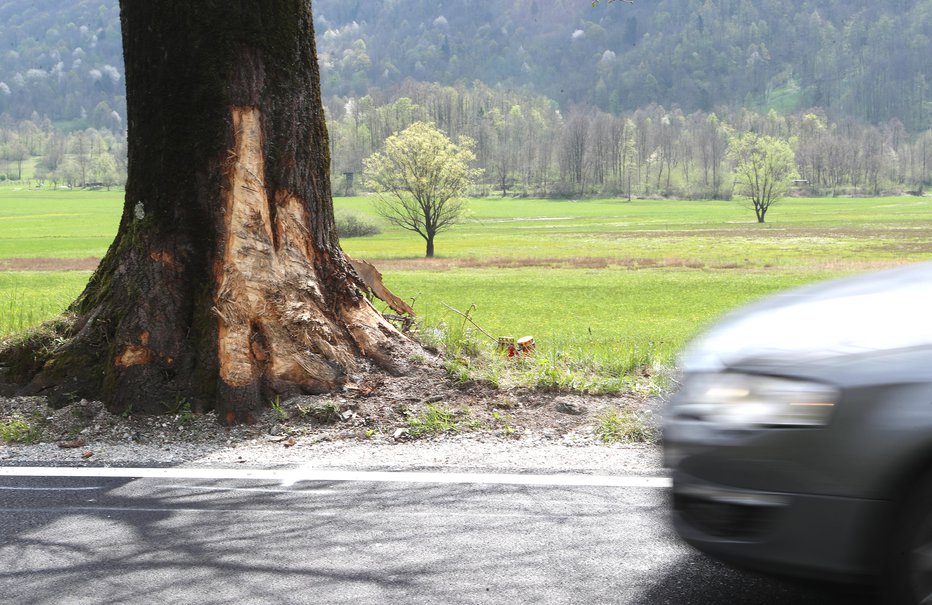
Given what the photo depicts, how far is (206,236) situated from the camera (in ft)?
20.2

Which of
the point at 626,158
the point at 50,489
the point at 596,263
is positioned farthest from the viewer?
the point at 626,158

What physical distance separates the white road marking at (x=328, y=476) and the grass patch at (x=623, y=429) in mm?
798

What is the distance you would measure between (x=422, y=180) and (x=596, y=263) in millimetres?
17279

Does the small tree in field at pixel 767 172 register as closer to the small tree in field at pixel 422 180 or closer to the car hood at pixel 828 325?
the small tree in field at pixel 422 180

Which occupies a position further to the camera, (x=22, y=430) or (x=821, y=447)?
(x=22, y=430)

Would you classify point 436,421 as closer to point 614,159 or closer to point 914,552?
point 914,552

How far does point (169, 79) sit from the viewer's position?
241 inches

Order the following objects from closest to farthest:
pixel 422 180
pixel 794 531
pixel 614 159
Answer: pixel 794 531 < pixel 422 180 < pixel 614 159

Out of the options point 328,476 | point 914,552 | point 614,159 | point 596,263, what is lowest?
point 596,263

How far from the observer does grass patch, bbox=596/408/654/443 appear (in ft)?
18.2

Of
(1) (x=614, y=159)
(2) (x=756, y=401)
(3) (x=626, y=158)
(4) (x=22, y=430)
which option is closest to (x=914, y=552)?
(2) (x=756, y=401)

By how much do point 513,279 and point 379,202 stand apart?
87.4 ft

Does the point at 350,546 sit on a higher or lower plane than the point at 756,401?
lower

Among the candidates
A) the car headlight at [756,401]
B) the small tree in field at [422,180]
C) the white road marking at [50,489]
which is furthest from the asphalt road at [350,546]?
the small tree in field at [422,180]
